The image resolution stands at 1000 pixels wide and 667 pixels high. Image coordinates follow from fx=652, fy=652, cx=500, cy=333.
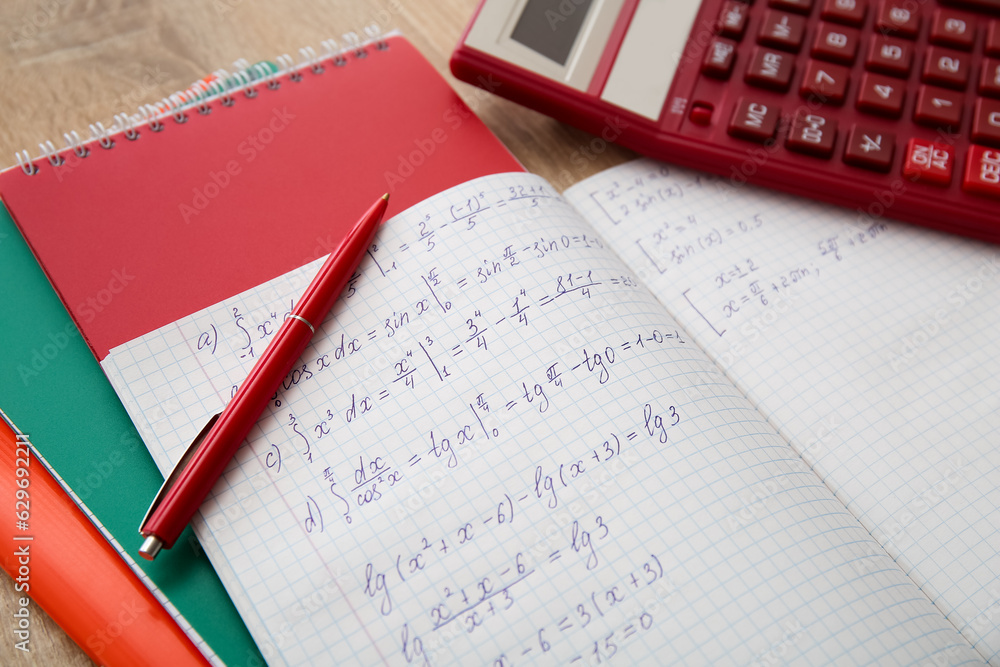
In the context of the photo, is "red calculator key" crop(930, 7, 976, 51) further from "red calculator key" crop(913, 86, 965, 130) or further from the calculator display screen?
the calculator display screen

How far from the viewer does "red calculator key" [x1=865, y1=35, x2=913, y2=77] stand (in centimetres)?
46

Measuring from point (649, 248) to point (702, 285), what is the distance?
0.04 metres

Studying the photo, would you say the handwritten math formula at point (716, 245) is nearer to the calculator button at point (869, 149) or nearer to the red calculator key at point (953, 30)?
the calculator button at point (869, 149)

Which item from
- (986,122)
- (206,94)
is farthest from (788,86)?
(206,94)

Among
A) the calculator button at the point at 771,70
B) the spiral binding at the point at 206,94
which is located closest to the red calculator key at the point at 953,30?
the calculator button at the point at 771,70

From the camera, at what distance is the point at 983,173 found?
42 centimetres

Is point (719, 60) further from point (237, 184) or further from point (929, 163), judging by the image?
point (237, 184)

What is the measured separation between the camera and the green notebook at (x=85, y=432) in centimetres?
32

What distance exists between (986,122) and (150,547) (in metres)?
0.56

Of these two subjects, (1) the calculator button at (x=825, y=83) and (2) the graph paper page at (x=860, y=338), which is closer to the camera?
(2) the graph paper page at (x=860, y=338)

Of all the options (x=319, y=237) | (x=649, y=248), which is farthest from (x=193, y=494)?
(x=649, y=248)

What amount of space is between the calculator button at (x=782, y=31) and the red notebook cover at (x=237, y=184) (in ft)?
0.67

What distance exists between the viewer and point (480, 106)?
51cm

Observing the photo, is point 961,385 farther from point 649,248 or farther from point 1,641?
point 1,641
